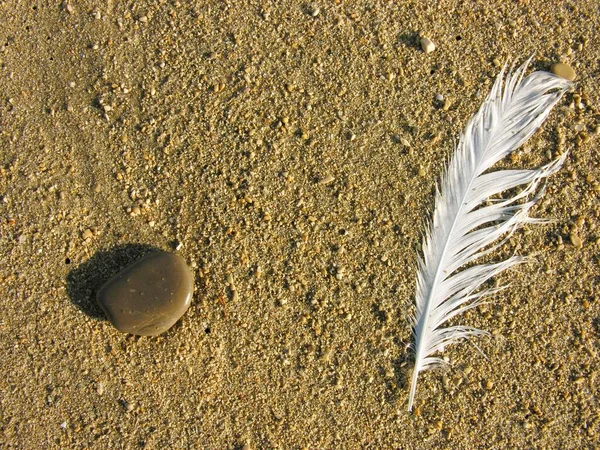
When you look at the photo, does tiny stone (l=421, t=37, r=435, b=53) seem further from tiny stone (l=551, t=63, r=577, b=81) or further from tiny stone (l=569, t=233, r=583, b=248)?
Answer: tiny stone (l=569, t=233, r=583, b=248)

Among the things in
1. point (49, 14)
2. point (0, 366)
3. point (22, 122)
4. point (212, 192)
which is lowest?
point (0, 366)

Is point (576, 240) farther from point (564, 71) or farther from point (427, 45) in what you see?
point (427, 45)

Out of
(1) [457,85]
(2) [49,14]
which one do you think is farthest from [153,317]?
(1) [457,85]

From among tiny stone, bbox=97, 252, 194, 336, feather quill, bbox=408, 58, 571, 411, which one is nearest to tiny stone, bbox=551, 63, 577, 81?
feather quill, bbox=408, 58, 571, 411

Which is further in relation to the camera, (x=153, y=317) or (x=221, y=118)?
(x=221, y=118)

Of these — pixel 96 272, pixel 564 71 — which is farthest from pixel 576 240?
pixel 96 272

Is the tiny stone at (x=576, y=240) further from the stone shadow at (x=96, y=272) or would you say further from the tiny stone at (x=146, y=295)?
the stone shadow at (x=96, y=272)

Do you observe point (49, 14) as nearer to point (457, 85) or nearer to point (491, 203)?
point (457, 85)

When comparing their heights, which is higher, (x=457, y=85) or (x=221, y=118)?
(x=221, y=118)
